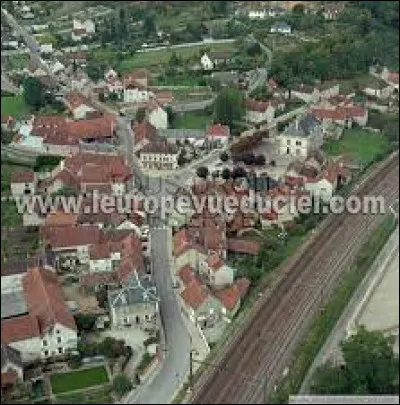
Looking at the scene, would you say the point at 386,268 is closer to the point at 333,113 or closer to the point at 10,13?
the point at 333,113

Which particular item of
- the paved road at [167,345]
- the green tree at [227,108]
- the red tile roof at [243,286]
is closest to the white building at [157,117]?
the green tree at [227,108]

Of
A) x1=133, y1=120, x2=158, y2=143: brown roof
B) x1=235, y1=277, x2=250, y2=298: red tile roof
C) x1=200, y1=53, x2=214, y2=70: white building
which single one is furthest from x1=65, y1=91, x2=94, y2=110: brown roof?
x1=235, y1=277, x2=250, y2=298: red tile roof

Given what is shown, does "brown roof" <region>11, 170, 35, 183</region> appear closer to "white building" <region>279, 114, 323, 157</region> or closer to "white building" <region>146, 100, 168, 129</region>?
"white building" <region>146, 100, 168, 129</region>

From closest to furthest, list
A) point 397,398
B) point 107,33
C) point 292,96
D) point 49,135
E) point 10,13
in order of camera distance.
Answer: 1. point 397,398
2. point 49,135
3. point 10,13
4. point 292,96
5. point 107,33

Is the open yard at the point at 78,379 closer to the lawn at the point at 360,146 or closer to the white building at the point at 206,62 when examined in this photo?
the lawn at the point at 360,146

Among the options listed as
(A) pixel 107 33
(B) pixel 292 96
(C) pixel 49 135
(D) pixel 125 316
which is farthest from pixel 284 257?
(A) pixel 107 33

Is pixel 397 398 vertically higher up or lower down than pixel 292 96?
lower down
